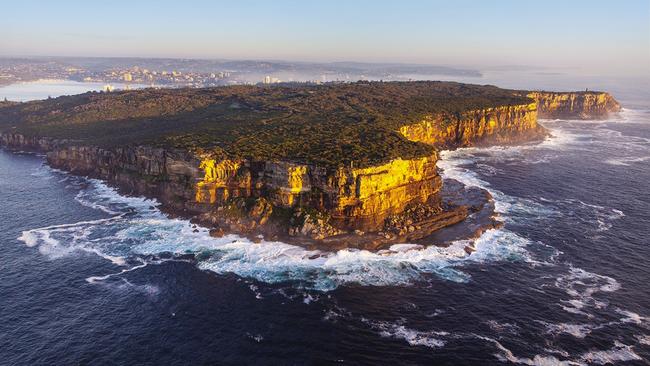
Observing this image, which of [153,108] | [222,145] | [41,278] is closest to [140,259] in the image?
[41,278]

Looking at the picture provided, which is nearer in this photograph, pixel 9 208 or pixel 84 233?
pixel 84 233

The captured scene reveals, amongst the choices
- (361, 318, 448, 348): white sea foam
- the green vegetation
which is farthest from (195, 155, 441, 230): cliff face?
(361, 318, 448, 348): white sea foam

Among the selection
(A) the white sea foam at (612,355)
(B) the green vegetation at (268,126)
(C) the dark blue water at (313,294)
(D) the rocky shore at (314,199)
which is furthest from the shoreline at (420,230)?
(A) the white sea foam at (612,355)

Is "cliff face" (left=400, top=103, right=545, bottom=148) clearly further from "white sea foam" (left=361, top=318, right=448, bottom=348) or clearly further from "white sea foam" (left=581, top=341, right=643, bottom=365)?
"white sea foam" (left=581, top=341, right=643, bottom=365)

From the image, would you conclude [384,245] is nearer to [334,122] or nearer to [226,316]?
[226,316]

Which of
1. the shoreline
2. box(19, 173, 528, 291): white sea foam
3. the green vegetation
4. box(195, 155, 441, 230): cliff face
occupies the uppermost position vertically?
the green vegetation
